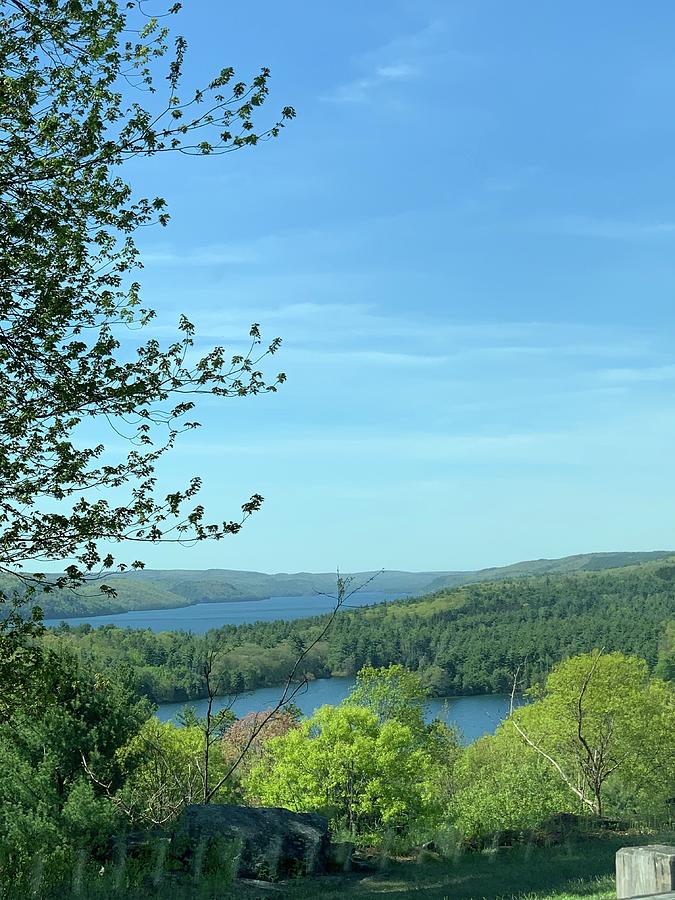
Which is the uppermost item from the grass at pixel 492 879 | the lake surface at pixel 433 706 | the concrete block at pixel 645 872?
the concrete block at pixel 645 872

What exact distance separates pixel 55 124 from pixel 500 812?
71.6 ft

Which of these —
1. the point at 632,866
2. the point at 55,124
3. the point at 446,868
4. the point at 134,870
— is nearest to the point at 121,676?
the point at 134,870

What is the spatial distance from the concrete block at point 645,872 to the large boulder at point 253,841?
1153 cm

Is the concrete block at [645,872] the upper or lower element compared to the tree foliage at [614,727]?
upper

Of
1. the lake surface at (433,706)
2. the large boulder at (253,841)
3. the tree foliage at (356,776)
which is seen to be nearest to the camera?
the large boulder at (253,841)

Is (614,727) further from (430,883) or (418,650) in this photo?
(418,650)

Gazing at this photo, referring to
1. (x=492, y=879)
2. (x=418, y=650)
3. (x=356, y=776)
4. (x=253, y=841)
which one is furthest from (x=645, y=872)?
(x=418, y=650)

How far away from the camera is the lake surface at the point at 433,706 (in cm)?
9956

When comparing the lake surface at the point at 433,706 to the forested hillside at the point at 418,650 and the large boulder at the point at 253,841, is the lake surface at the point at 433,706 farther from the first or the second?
the large boulder at the point at 253,841

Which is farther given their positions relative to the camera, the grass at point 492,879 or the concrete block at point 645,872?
the grass at point 492,879

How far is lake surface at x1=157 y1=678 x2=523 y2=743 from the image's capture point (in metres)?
99.6

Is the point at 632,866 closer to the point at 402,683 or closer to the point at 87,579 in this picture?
the point at 87,579

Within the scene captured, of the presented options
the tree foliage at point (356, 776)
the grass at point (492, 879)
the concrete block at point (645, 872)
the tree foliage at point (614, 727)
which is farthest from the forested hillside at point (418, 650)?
the concrete block at point (645, 872)

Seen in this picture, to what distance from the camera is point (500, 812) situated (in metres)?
23.2
